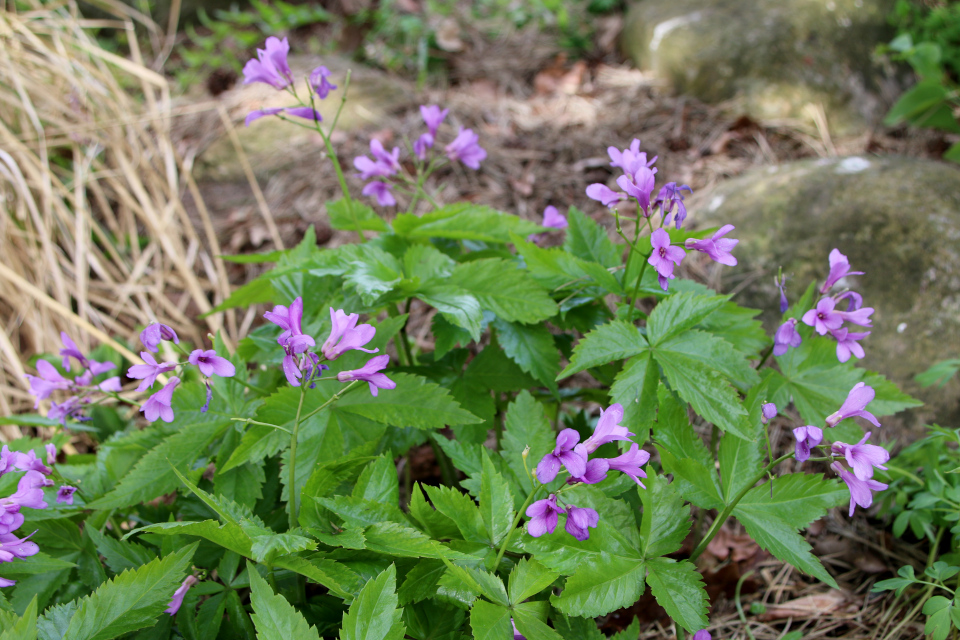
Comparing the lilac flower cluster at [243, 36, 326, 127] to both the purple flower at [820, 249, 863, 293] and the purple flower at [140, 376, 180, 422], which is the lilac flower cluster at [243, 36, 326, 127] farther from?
the purple flower at [820, 249, 863, 293]

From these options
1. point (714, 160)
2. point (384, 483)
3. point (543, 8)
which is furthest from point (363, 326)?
point (543, 8)

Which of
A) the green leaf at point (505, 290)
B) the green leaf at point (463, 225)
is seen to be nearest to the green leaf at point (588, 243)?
the green leaf at point (463, 225)

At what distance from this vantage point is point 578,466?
3.97ft

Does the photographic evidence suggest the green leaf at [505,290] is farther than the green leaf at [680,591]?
Yes

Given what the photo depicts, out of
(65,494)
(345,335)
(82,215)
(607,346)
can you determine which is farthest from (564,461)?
(82,215)

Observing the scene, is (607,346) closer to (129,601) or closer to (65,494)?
(129,601)

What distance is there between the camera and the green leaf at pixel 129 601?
127 cm

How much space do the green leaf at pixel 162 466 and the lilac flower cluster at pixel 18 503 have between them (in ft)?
0.54

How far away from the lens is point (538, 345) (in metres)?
1.80

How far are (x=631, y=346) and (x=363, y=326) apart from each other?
28.2 inches

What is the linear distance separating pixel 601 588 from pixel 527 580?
174 millimetres

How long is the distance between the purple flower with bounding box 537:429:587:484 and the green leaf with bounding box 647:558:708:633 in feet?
1.24

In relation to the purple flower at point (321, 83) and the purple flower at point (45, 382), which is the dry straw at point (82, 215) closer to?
the purple flower at point (45, 382)

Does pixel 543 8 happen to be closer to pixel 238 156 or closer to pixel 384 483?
pixel 238 156
